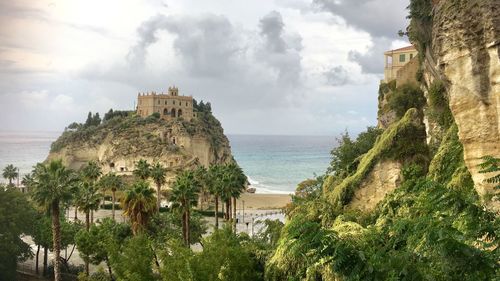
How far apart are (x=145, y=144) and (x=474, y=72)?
104010mm

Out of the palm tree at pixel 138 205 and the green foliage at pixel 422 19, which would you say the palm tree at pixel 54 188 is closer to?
the palm tree at pixel 138 205

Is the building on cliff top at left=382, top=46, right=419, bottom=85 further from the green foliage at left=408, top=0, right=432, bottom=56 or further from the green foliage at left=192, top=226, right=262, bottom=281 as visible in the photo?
the green foliage at left=192, top=226, right=262, bottom=281

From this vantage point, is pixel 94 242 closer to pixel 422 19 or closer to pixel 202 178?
pixel 202 178

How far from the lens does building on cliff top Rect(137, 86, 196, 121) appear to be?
431 feet

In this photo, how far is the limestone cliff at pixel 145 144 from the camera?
112625 millimetres

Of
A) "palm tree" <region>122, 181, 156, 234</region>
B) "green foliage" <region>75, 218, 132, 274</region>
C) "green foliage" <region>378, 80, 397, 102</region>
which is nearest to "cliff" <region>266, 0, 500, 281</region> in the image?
"palm tree" <region>122, 181, 156, 234</region>

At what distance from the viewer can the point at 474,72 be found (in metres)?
17.2

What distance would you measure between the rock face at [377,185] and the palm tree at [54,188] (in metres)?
17.1

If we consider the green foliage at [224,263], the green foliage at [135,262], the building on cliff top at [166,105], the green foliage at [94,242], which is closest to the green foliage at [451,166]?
the green foliage at [224,263]

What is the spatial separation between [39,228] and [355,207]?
2897cm

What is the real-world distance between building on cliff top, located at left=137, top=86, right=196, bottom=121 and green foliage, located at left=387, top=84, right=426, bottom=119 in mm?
90679

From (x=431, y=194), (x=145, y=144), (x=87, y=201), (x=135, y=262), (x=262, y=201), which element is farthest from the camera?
(x=145, y=144)

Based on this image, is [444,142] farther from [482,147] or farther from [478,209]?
[478,209]

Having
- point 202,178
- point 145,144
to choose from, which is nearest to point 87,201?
point 202,178
